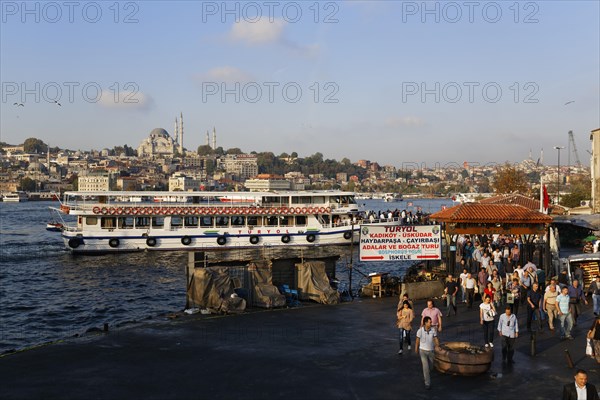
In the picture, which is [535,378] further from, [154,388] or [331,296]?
[331,296]

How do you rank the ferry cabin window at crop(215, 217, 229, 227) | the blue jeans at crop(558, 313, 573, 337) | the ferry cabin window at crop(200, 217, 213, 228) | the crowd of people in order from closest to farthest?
the crowd of people < the blue jeans at crop(558, 313, 573, 337) < the ferry cabin window at crop(200, 217, 213, 228) < the ferry cabin window at crop(215, 217, 229, 227)

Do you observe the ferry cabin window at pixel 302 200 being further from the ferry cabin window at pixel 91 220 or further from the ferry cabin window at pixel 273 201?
the ferry cabin window at pixel 91 220

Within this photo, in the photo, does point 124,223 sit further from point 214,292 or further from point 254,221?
point 214,292

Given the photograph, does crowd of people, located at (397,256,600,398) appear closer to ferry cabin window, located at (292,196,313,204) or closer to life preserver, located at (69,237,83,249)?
ferry cabin window, located at (292,196,313,204)

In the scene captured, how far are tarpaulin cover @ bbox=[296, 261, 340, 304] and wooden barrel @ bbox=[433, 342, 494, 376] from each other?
9.79 metres

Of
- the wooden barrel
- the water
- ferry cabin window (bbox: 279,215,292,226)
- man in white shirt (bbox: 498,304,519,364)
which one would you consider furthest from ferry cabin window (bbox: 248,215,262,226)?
the wooden barrel

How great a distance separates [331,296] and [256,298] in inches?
117

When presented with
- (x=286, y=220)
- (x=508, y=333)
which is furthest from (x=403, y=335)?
(x=286, y=220)

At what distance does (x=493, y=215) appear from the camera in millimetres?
25953

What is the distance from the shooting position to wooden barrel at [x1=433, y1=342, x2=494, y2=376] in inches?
531

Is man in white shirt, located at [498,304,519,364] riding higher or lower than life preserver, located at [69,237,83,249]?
higher

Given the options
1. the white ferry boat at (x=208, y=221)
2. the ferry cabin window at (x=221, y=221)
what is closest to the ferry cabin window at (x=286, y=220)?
the white ferry boat at (x=208, y=221)

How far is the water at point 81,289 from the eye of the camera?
2853 centimetres

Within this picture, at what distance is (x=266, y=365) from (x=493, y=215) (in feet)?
49.1
